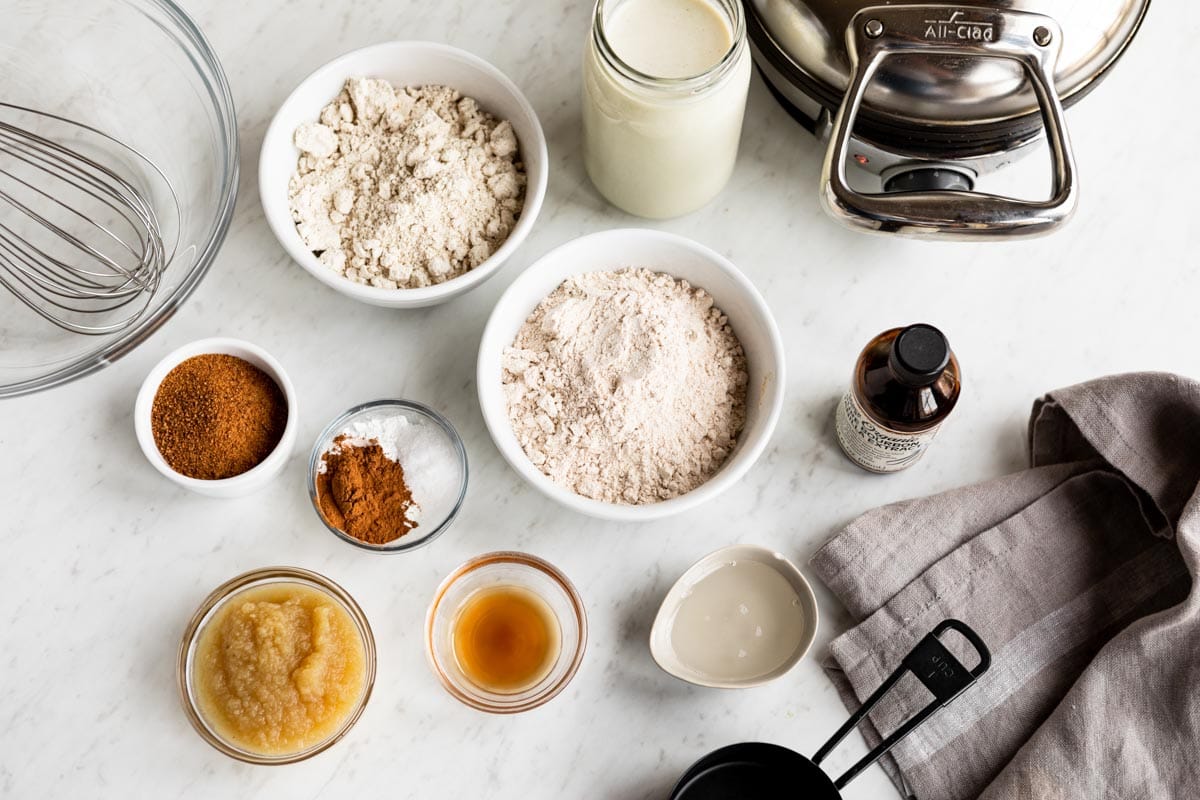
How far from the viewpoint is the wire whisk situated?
3.46 feet

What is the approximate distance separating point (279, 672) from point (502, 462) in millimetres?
300

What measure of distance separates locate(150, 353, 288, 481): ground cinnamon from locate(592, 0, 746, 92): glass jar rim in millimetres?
469

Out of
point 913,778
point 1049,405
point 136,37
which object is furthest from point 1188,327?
point 136,37

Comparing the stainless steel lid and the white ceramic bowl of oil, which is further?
the white ceramic bowl of oil

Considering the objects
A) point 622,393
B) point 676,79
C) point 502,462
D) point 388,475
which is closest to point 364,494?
point 388,475

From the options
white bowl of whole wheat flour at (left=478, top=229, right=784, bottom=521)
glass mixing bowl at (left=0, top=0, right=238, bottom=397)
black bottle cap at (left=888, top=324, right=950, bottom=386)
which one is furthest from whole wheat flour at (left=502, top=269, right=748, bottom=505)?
glass mixing bowl at (left=0, top=0, right=238, bottom=397)

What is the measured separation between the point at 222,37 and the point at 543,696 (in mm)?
814

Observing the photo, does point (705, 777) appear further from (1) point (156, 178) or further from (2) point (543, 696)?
(1) point (156, 178)

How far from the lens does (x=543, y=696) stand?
0.98m

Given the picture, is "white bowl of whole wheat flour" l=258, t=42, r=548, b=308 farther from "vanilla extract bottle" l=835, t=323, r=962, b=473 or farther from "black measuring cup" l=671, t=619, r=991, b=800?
"black measuring cup" l=671, t=619, r=991, b=800

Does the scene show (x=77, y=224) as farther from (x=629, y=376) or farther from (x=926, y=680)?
(x=926, y=680)

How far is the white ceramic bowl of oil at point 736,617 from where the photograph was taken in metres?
1.01

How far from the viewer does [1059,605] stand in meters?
1.03

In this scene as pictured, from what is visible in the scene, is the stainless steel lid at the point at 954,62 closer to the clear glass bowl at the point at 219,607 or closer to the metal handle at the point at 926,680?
the metal handle at the point at 926,680
